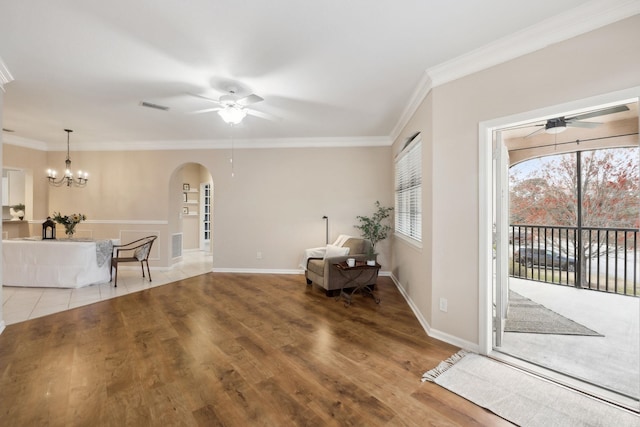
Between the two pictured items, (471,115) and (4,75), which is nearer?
(471,115)

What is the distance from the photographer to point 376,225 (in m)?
5.12

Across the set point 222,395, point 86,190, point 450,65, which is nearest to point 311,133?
point 450,65

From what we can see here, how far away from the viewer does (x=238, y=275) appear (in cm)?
546

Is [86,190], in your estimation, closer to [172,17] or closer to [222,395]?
[172,17]

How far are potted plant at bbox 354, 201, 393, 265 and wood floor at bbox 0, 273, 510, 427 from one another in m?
1.55

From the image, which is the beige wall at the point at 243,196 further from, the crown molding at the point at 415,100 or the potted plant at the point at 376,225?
the crown molding at the point at 415,100

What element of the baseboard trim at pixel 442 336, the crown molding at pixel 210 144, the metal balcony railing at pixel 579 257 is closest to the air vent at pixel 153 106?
the crown molding at pixel 210 144

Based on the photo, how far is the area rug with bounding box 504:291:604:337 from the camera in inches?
116

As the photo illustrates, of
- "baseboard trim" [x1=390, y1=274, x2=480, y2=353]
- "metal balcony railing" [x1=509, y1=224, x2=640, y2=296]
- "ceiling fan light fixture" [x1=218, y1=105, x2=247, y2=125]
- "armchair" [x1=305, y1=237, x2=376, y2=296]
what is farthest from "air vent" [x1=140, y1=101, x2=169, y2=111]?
"metal balcony railing" [x1=509, y1=224, x2=640, y2=296]

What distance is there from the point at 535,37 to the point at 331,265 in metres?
3.27

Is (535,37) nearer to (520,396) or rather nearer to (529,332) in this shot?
(520,396)

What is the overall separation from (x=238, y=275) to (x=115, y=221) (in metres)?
3.04

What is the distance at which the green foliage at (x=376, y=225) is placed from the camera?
5.08 m

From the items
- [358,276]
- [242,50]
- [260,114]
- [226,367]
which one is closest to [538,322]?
[358,276]
